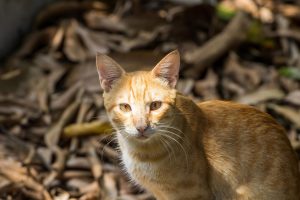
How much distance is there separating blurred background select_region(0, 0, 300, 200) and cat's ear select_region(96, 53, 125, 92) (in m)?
0.96

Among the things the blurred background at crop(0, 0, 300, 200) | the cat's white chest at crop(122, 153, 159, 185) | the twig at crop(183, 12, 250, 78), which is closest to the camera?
the cat's white chest at crop(122, 153, 159, 185)

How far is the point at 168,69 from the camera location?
4.42 m

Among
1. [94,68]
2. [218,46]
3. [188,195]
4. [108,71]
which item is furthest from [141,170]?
[218,46]

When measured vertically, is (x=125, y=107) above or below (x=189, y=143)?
above

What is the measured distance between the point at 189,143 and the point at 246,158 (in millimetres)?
477

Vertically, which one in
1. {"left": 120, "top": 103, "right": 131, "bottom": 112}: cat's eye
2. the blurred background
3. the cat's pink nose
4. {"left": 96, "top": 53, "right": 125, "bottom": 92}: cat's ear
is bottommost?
the blurred background

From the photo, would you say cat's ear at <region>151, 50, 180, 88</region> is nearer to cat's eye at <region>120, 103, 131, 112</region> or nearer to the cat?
the cat

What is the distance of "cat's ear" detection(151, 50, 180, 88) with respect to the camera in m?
4.37

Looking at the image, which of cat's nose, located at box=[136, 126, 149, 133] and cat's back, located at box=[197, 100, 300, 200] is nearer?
cat's nose, located at box=[136, 126, 149, 133]

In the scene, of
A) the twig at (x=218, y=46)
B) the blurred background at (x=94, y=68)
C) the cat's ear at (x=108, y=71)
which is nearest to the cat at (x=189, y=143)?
the cat's ear at (x=108, y=71)

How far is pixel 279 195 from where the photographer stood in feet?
15.0

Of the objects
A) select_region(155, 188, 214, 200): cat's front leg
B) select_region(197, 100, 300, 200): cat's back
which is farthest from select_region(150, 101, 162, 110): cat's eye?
select_region(155, 188, 214, 200): cat's front leg

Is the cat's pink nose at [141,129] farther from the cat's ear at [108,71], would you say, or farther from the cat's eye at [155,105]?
the cat's ear at [108,71]

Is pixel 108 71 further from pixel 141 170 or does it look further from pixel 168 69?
pixel 141 170
